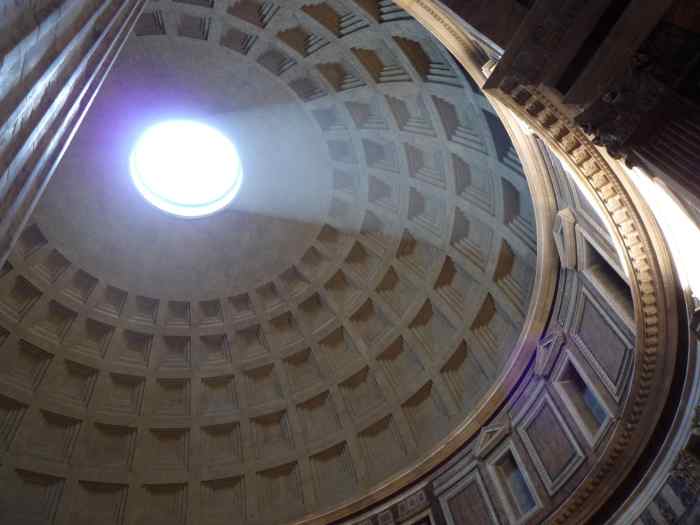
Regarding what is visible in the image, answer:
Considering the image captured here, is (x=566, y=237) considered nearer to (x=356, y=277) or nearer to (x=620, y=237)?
(x=620, y=237)

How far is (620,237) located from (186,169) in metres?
16.7

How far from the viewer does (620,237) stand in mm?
8453

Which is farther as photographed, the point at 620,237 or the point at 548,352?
the point at 548,352

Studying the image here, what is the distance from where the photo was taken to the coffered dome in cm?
1534

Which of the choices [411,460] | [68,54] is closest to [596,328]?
[411,460]

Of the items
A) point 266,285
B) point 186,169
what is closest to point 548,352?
point 266,285

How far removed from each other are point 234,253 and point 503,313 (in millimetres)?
9155

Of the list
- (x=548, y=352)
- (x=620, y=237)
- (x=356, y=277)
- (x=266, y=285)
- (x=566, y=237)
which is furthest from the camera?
(x=266, y=285)

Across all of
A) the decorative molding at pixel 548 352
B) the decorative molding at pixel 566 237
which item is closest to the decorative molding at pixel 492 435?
the decorative molding at pixel 548 352

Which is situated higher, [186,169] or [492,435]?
[492,435]

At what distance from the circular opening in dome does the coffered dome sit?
57 cm

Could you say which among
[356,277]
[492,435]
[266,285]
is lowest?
[266,285]

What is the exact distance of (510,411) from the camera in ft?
47.3

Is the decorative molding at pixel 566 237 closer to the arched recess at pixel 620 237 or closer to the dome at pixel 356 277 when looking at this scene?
the dome at pixel 356 277
